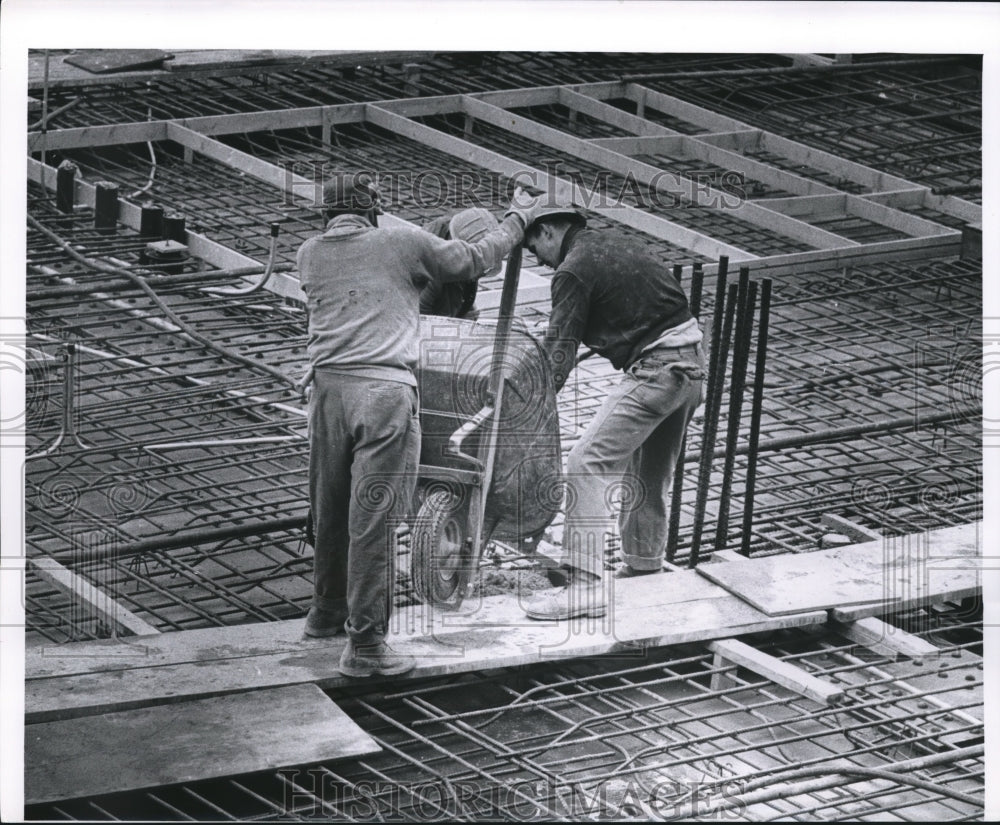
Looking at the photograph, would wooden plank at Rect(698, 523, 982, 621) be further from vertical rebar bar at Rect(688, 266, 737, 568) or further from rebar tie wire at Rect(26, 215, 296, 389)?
rebar tie wire at Rect(26, 215, 296, 389)

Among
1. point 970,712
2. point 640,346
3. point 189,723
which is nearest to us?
point 189,723

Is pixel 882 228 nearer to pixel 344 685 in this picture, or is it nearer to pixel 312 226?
pixel 312 226

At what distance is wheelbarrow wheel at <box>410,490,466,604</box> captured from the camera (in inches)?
235

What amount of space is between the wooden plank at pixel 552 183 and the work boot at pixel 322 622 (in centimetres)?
412

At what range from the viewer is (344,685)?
5.71 metres

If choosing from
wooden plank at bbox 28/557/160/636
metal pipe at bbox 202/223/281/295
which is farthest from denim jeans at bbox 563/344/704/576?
Result: metal pipe at bbox 202/223/281/295

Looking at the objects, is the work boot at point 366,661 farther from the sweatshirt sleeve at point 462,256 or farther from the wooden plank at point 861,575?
the wooden plank at point 861,575

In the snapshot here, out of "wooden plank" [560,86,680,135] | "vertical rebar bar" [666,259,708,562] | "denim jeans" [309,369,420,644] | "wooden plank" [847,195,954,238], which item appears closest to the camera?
"denim jeans" [309,369,420,644]

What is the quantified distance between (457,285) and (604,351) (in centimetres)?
63

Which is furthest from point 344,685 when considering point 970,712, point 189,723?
point 970,712

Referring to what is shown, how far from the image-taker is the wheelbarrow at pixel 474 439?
19.5ft

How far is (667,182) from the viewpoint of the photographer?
10.6 m

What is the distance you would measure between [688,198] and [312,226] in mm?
2185

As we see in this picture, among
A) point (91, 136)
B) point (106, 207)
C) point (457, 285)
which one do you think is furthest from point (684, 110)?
point (457, 285)
